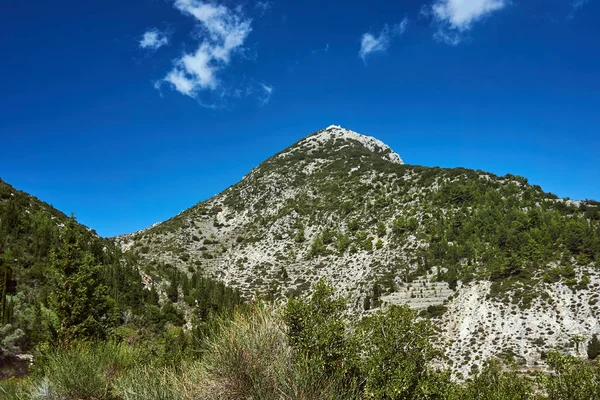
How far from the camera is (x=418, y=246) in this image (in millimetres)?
47594

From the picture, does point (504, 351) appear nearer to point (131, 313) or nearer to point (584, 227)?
point (584, 227)

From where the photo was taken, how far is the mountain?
31.5 metres

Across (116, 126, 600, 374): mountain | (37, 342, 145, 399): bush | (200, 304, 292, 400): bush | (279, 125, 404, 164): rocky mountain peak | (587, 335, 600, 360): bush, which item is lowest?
(587, 335, 600, 360): bush

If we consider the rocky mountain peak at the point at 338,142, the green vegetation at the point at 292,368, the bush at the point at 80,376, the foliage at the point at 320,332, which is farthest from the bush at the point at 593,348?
the rocky mountain peak at the point at 338,142

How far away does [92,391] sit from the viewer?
9422mm

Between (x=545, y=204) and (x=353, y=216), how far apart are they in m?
28.8

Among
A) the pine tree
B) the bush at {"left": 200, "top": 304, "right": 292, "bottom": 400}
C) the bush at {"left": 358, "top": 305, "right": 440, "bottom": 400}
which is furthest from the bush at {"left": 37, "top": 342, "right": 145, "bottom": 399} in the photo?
the pine tree

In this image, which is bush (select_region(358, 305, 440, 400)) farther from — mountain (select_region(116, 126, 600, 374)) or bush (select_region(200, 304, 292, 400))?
mountain (select_region(116, 126, 600, 374))

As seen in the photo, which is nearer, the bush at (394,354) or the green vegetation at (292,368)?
the green vegetation at (292,368)

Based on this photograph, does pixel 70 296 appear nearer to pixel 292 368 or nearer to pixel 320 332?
pixel 320 332

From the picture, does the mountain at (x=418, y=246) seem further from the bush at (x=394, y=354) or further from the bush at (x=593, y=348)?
the bush at (x=394, y=354)

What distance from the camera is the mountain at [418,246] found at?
31.5 m

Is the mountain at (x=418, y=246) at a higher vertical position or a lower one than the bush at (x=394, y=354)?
higher

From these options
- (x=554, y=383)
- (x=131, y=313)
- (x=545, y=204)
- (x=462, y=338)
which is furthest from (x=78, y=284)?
(x=545, y=204)
